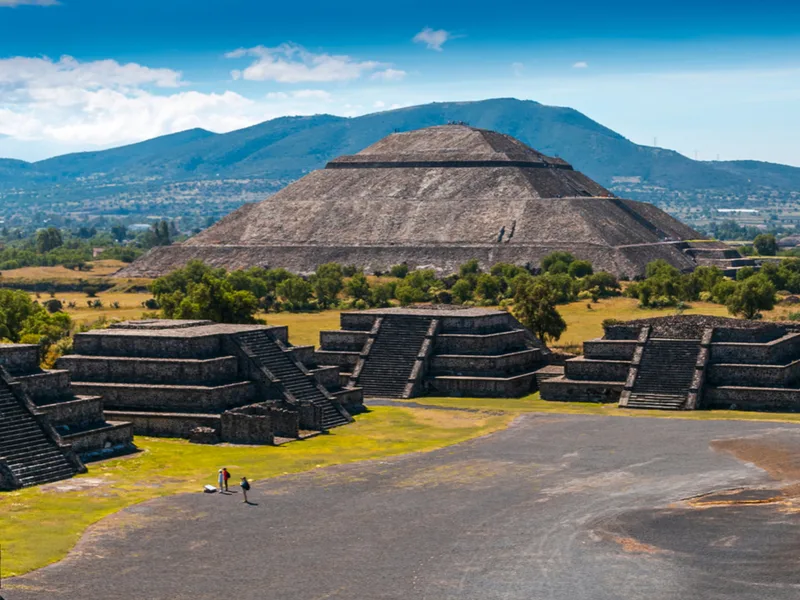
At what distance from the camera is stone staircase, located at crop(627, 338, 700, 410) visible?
6757 centimetres

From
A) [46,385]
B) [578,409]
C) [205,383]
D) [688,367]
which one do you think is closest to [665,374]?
[688,367]

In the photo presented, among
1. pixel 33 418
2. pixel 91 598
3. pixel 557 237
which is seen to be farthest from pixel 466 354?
pixel 557 237

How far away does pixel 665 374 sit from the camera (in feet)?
228

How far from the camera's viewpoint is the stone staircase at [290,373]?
6241 centimetres

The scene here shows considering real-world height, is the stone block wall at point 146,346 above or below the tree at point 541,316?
above

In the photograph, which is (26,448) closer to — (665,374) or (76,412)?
(76,412)

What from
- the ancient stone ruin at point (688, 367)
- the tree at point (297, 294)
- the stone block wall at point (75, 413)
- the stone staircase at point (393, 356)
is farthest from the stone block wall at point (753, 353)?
the tree at point (297, 294)

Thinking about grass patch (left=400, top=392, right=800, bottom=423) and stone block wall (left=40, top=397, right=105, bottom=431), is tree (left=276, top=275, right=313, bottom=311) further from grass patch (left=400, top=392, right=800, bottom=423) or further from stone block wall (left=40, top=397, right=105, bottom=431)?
stone block wall (left=40, top=397, right=105, bottom=431)

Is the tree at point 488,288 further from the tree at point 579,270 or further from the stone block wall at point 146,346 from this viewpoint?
the stone block wall at point 146,346

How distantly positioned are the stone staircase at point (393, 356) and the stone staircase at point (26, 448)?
82.9 ft

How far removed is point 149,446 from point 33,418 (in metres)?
6.46

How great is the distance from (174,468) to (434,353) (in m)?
26.4

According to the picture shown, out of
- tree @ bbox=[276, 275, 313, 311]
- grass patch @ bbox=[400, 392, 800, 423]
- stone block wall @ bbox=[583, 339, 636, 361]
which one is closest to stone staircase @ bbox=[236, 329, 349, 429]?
grass patch @ bbox=[400, 392, 800, 423]

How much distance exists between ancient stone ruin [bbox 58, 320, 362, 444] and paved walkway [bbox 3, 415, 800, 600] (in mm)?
8041
